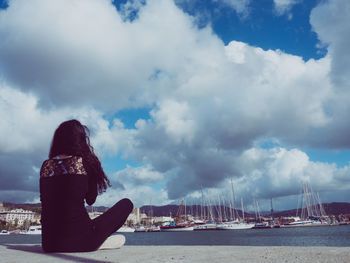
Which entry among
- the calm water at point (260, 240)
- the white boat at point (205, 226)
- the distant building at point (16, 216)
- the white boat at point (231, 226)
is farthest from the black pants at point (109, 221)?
the distant building at point (16, 216)

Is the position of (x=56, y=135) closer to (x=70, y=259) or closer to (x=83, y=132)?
(x=83, y=132)

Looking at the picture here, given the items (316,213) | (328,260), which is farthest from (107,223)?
(316,213)

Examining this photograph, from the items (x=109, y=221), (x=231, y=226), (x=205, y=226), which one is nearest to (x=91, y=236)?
(x=109, y=221)

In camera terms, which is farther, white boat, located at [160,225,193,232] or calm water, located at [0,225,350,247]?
white boat, located at [160,225,193,232]

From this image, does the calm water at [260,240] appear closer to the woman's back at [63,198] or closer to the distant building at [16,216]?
the woman's back at [63,198]

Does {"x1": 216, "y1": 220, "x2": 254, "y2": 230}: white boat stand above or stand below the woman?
below

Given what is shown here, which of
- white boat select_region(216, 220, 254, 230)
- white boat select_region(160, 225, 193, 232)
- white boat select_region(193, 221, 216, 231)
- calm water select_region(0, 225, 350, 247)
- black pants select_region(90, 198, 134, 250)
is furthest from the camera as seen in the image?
white boat select_region(160, 225, 193, 232)

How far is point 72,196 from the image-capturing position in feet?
9.39

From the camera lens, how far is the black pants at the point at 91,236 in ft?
9.71

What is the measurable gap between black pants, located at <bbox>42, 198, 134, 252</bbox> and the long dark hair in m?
0.32

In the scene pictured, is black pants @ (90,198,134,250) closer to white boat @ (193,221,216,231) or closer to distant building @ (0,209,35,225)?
white boat @ (193,221,216,231)

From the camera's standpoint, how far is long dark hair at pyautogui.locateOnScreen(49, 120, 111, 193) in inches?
124

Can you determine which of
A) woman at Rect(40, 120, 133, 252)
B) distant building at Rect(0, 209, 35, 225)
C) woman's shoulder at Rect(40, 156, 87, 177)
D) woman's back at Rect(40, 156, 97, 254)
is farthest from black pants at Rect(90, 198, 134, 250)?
distant building at Rect(0, 209, 35, 225)

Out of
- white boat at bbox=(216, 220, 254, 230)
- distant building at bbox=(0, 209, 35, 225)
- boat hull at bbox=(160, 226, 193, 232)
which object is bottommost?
boat hull at bbox=(160, 226, 193, 232)
